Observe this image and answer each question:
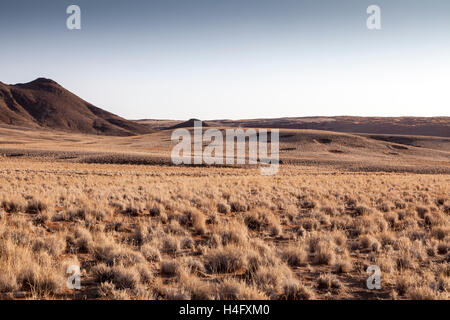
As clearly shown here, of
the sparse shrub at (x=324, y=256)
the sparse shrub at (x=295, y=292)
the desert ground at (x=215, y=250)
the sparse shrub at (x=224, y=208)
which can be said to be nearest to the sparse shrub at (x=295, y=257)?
the desert ground at (x=215, y=250)

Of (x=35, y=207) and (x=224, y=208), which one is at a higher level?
(x=35, y=207)

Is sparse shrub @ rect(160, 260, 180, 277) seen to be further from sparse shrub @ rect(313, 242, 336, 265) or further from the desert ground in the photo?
sparse shrub @ rect(313, 242, 336, 265)

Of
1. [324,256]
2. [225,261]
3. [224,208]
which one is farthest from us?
[224,208]

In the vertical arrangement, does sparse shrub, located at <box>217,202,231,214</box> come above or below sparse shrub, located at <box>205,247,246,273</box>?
below

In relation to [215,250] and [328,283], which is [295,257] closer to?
[328,283]

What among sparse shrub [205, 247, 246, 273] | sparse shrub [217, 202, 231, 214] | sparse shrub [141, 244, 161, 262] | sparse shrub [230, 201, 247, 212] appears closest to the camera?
sparse shrub [205, 247, 246, 273]

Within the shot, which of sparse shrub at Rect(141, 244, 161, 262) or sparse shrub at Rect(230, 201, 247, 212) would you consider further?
sparse shrub at Rect(230, 201, 247, 212)

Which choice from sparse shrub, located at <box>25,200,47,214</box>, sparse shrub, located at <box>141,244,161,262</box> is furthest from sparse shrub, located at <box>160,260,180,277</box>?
sparse shrub, located at <box>25,200,47,214</box>

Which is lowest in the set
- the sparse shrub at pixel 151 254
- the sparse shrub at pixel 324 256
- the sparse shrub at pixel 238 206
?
the sparse shrub at pixel 238 206

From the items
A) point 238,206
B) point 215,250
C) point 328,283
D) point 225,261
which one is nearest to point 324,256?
point 328,283

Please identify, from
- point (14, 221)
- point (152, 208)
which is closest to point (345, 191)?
point (152, 208)

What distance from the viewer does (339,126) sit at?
590 ft

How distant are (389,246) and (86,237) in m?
7.30

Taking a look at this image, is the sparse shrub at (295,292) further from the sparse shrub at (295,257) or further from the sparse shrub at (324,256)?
the sparse shrub at (324,256)
